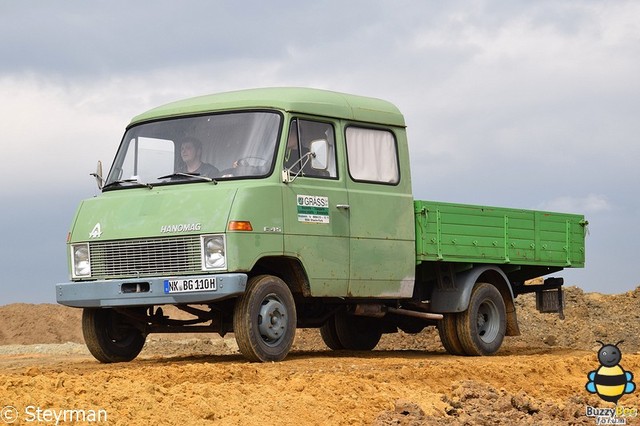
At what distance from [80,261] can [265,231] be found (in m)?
2.21

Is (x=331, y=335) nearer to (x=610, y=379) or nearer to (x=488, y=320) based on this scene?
(x=488, y=320)

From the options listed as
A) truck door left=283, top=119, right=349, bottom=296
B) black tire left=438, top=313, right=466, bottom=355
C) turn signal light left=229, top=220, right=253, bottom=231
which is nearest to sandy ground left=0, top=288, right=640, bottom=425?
black tire left=438, top=313, right=466, bottom=355

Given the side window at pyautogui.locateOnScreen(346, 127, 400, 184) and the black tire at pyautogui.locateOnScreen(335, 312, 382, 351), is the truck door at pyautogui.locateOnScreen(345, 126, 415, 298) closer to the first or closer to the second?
the side window at pyautogui.locateOnScreen(346, 127, 400, 184)

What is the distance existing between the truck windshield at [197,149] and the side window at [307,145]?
25 centimetres

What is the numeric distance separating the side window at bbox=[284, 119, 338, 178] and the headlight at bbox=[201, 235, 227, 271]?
4.00 feet

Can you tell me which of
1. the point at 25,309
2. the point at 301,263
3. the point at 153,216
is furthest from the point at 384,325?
the point at 25,309

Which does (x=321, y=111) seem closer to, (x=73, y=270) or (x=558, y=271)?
(x=73, y=270)

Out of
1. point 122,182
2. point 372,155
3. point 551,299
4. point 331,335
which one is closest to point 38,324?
point 331,335

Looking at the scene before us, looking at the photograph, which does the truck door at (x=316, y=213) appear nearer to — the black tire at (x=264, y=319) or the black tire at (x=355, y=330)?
the black tire at (x=264, y=319)

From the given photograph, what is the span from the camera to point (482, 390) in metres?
10.5

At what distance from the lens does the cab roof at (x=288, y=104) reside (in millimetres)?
12664

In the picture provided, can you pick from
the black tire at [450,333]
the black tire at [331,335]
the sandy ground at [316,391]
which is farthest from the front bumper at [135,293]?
the black tire at [331,335]

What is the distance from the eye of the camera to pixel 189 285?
1173 centimetres

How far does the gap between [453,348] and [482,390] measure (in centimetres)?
468
